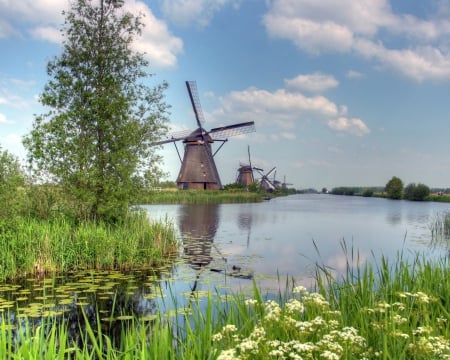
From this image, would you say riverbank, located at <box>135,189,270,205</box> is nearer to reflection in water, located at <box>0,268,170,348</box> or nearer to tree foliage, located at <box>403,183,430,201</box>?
reflection in water, located at <box>0,268,170,348</box>

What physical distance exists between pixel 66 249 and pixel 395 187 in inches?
2625

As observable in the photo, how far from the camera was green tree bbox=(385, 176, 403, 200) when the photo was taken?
67312 mm

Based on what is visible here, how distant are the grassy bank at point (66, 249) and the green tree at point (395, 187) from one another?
212 ft

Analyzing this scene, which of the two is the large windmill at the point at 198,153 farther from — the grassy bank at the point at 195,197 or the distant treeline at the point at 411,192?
the distant treeline at the point at 411,192

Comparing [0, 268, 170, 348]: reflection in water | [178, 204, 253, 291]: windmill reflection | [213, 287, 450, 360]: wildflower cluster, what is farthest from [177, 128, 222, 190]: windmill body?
[213, 287, 450, 360]: wildflower cluster

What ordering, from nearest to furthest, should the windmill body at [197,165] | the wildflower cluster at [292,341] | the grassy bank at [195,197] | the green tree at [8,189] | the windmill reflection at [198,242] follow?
the wildflower cluster at [292,341] → the green tree at [8,189] → the windmill reflection at [198,242] → the grassy bank at [195,197] → the windmill body at [197,165]

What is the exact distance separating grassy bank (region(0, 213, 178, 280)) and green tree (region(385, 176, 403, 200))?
64.7 metres

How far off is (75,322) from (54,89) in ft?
27.6

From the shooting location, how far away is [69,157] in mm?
11352

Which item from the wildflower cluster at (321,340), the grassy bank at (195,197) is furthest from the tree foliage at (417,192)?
the wildflower cluster at (321,340)

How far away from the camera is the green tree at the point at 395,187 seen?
67312 mm

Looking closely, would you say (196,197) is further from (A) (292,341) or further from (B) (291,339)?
(A) (292,341)

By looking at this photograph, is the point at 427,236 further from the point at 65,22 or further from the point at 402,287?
the point at 65,22

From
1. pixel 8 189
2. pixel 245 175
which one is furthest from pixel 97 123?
pixel 245 175
